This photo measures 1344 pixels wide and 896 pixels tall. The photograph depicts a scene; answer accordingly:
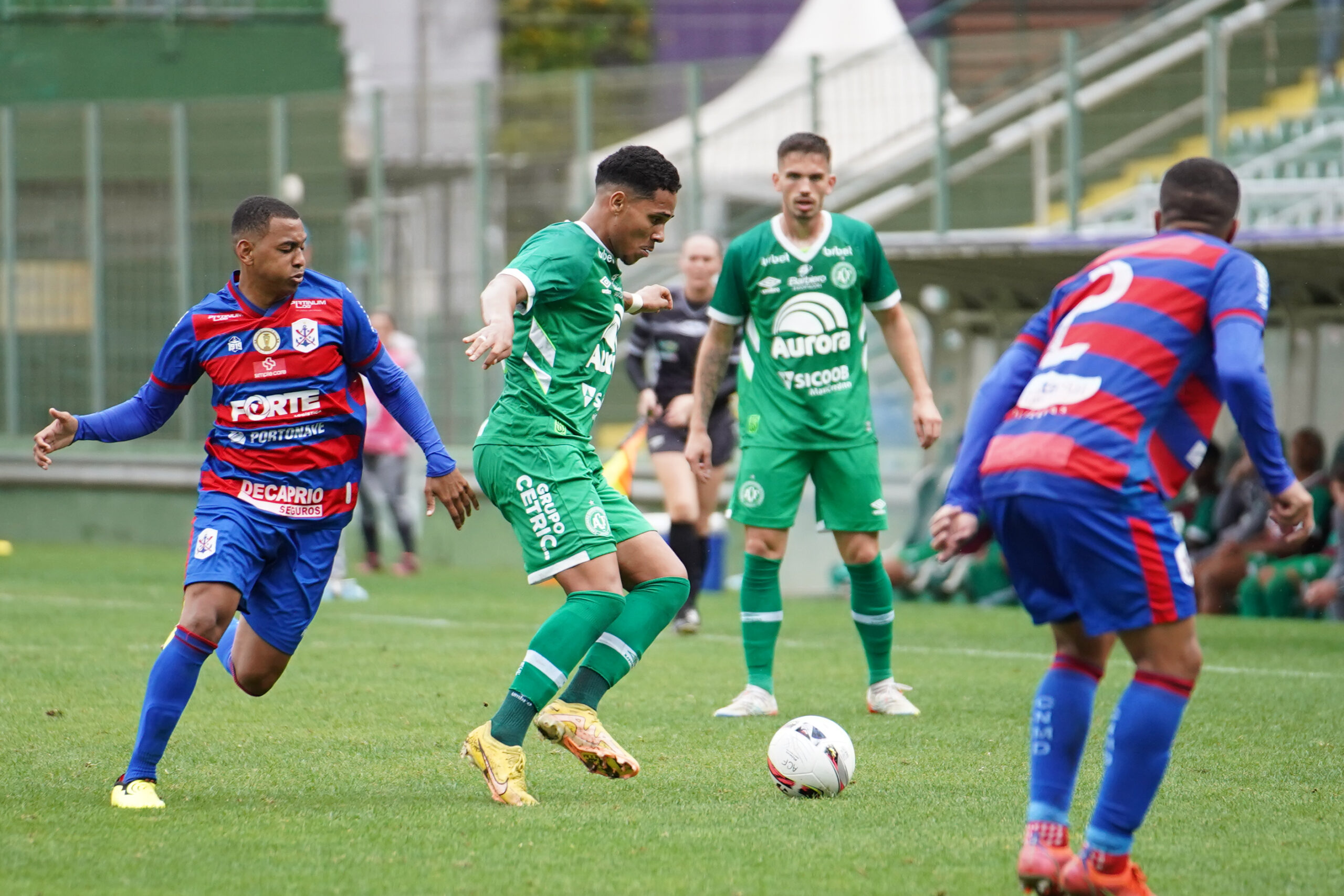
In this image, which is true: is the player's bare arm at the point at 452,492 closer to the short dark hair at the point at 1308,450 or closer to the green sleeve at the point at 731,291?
the green sleeve at the point at 731,291

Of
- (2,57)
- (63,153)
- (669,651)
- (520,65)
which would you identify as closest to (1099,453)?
(669,651)

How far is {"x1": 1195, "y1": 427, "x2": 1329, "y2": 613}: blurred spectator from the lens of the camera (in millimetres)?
12172

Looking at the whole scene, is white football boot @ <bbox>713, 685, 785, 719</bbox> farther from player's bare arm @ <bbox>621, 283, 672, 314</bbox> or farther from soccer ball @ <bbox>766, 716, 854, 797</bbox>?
player's bare arm @ <bbox>621, 283, 672, 314</bbox>

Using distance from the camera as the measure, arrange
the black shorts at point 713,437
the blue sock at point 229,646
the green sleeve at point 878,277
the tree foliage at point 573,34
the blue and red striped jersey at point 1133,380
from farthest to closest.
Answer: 1. the tree foliage at point 573,34
2. the black shorts at point 713,437
3. the green sleeve at point 878,277
4. the blue sock at point 229,646
5. the blue and red striped jersey at point 1133,380

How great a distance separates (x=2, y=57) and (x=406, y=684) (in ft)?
53.1

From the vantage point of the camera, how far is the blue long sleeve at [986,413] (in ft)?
14.5

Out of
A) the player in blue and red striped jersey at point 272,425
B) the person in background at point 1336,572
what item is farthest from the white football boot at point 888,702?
the person in background at point 1336,572

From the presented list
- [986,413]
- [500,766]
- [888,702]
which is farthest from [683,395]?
[986,413]

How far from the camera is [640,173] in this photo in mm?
5648

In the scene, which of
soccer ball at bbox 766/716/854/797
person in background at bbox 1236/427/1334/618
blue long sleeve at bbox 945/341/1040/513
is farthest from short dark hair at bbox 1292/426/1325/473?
blue long sleeve at bbox 945/341/1040/513

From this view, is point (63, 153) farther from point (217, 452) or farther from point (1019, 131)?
point (217, 452)

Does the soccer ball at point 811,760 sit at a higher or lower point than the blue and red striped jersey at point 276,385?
lower

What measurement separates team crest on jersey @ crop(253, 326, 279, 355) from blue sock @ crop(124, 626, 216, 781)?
922 mm

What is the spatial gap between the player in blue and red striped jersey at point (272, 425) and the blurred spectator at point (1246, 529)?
26.0 feet
